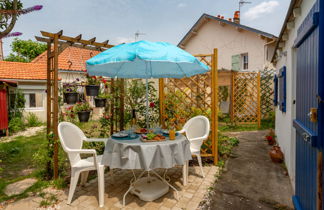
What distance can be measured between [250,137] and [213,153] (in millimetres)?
3177

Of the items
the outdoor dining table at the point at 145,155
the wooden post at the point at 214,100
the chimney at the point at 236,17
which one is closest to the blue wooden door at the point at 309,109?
the outdoor dining table at the point at 145,155

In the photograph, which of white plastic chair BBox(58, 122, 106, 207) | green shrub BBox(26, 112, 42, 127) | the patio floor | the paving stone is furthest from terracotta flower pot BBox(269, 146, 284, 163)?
green shrub BBox(26, 112, 42, 127)

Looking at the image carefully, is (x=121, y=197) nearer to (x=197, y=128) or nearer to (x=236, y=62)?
(x=197, y=128)

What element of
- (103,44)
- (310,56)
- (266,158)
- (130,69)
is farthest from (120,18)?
(310,56)

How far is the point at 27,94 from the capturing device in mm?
9672

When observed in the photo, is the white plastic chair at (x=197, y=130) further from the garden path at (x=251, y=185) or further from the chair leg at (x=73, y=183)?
the chair leg at (x=73, y=183)

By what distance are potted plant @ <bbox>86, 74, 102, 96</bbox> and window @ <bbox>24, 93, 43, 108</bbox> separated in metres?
7.48

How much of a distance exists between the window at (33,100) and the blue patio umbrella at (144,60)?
26.1ft

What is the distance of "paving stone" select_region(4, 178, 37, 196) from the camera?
313 centimetres

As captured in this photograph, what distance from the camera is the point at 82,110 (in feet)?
12.9

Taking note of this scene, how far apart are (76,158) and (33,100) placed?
868cm

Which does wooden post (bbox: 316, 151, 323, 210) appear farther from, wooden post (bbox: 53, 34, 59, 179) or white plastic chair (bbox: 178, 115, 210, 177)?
wooden post (bbox: 53, 34, 59, 179)

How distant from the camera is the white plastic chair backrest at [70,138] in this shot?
110 inches

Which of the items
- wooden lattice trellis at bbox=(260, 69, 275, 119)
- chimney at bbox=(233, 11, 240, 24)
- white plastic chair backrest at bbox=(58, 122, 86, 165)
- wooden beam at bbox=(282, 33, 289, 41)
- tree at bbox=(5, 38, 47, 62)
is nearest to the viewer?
white plastic chair backrest at bbox=(58, 122, 86, 165)
